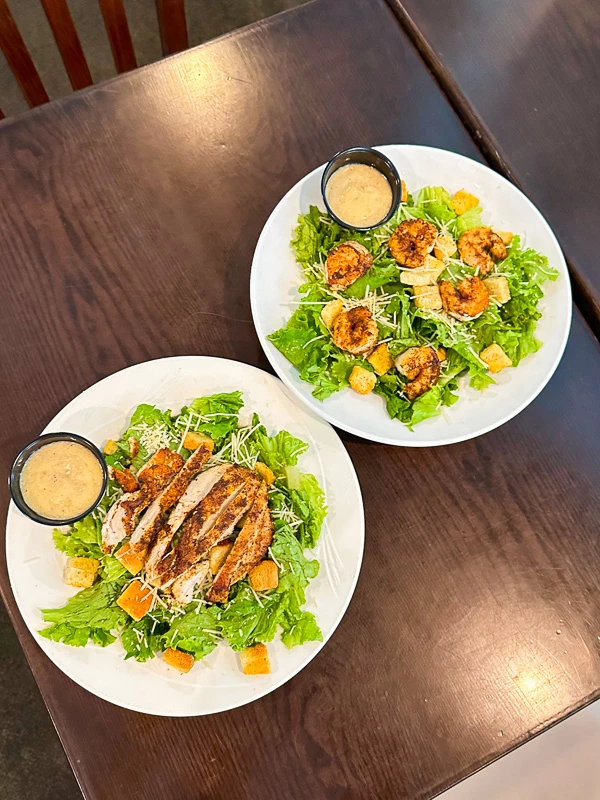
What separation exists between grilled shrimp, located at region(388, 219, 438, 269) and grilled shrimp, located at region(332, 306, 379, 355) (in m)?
0.22

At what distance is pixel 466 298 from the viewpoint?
1.95m

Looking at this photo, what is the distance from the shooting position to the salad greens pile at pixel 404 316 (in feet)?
6.08

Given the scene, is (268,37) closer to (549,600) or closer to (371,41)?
(371,41)

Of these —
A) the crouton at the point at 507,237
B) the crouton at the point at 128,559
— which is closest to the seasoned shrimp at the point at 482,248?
the crouton at the point at 507,237

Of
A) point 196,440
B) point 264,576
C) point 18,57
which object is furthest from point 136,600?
point 18,57

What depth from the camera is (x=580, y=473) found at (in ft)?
6.47

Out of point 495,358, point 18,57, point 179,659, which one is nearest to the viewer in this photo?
point 179,659

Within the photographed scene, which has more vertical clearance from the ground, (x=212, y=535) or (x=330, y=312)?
(x=330, y=312)

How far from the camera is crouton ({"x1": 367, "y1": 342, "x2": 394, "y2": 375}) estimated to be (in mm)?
1897

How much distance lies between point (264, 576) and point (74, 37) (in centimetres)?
218

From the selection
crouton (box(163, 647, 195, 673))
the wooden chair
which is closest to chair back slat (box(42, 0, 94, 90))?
the wooden chair

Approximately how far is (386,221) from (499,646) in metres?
1.30

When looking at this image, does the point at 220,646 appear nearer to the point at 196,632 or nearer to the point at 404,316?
the point at 196,632

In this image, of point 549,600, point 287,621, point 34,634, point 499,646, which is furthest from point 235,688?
point 549,600
